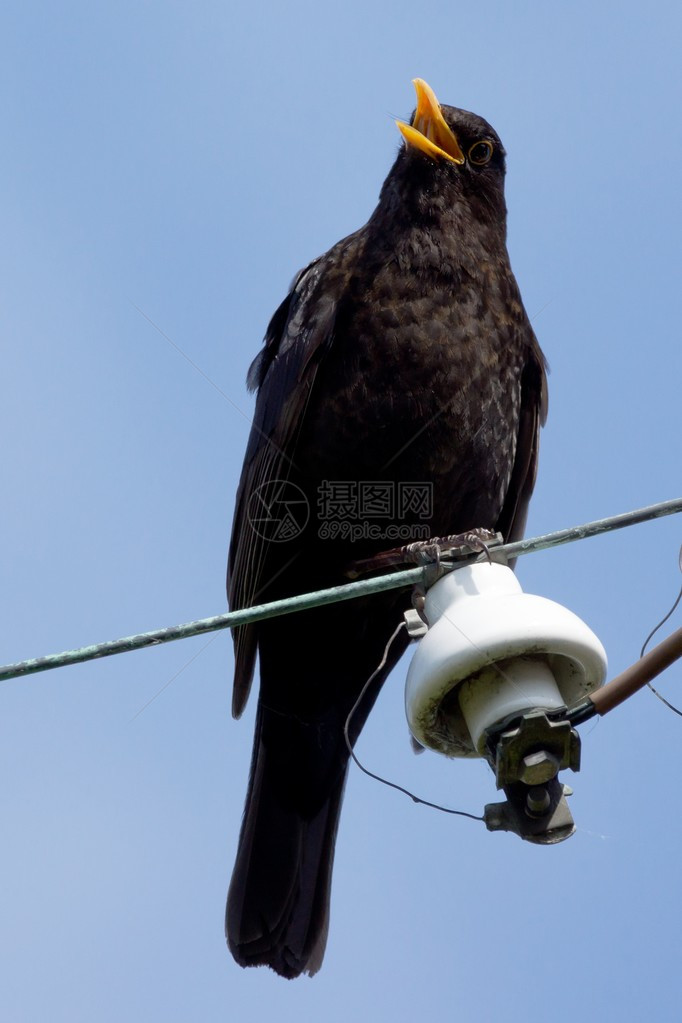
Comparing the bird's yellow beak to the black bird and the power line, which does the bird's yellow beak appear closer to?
the black bird

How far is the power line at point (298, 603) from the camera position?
3006 mm

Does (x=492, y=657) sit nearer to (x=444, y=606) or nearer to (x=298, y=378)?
(x=444, y=606)

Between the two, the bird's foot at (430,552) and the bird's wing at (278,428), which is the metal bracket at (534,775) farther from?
the bird's wing at (278,428)

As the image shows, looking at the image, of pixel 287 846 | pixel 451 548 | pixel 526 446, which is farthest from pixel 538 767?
pixel 526 446

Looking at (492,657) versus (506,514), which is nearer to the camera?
(492,657)

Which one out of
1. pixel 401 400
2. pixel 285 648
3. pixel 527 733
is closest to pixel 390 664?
pixel 285 648

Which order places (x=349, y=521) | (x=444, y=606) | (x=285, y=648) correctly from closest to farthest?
(x=444, y=606)
(x=349, y=521)
(x=285, y=648)

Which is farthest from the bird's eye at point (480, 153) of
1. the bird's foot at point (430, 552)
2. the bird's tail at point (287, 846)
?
the bird's tail at point (287, 846)

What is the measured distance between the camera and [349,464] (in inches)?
191

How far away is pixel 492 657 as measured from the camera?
3178 mm

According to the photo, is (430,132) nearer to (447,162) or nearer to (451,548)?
(447,162)

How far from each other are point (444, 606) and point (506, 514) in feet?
7.26

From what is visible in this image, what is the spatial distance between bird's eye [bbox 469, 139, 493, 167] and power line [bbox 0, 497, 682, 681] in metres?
2.57

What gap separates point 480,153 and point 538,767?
10.7 ft
